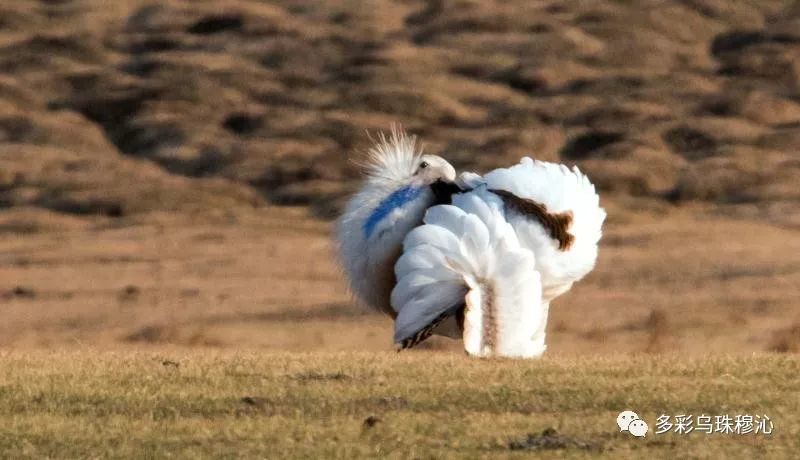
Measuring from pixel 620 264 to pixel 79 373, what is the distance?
18652 mm

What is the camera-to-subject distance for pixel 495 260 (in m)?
10.6

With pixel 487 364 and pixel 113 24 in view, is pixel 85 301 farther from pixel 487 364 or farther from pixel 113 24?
pixel 113 24

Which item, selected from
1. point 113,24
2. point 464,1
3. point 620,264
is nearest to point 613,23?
point 464,1

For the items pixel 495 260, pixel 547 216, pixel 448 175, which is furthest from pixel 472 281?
pixel 448 175

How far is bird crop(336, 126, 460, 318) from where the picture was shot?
37.5ft

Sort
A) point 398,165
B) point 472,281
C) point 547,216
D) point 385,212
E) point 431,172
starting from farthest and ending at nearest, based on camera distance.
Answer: point 398,165 < point 431,172 < point 385,212 < point 547,216 < point 472,281

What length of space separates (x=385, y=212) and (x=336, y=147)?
3873cm

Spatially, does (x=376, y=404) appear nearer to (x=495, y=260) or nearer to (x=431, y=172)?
(x=495, y=260)

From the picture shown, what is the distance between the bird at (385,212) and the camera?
11.4 m

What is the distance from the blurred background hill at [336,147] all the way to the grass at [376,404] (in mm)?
6294

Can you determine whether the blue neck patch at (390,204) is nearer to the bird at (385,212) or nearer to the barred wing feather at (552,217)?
the bird at (385,212)

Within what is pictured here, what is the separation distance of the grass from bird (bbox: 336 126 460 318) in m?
0.61

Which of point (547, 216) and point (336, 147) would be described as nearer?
point (547, 216)

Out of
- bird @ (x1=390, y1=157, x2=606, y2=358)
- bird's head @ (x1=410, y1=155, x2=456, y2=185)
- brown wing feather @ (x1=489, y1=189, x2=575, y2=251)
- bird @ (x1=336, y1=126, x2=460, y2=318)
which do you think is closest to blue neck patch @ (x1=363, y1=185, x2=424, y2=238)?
bird @ (x1=336, y1=126, x2=460, y2=318)
